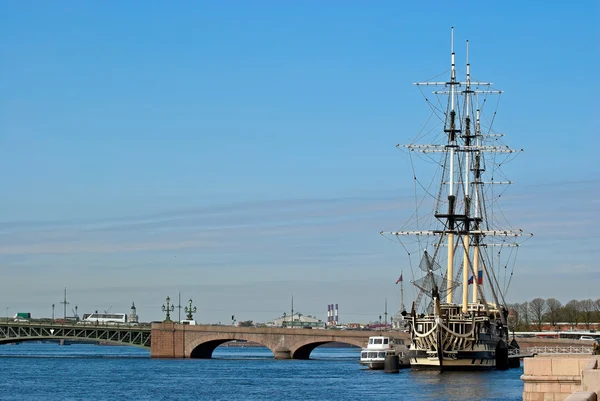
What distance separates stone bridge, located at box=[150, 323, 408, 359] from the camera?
12638 centimetres

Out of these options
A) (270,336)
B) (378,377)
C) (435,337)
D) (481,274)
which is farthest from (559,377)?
(270,336)

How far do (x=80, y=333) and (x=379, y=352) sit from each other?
45.5 m

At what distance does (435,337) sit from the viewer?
299 ft

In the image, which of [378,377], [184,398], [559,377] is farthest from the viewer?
[378,377]

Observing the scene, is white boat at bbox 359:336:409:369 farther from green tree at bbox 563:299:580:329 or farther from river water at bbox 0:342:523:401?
green tree at bbox 563:299:580:329

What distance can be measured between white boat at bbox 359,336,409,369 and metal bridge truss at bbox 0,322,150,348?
3652cm

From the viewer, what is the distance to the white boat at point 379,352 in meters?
99.3

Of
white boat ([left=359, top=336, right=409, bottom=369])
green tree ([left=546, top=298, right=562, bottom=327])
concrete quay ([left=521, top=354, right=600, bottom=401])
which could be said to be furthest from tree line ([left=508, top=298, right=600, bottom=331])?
concrete quay ([left=521, top=354, right=600, bottom=401])

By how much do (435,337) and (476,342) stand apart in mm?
3409

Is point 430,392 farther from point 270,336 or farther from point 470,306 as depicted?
point 270,336

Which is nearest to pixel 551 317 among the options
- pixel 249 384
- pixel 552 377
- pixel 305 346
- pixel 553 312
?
pixel 553 312

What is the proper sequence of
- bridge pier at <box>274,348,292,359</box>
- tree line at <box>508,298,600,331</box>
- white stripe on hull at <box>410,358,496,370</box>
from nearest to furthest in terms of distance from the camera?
white stripe on hull at <box>410,358,496,370</box>
bridge pier at <box>274,348,292,359</box>
tree line at <box>508,298,600,331</box>

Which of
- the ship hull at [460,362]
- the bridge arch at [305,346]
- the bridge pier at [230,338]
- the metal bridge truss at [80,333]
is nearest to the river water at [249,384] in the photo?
the ship hull at [460,362]

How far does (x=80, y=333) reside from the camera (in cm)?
13288
